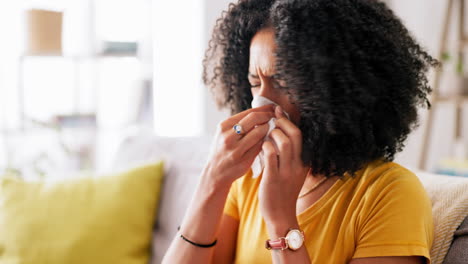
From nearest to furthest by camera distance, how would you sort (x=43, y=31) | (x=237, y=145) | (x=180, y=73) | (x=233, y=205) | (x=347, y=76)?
(x=347, y=76) < (x=237, y=145) < (x=233, y=205) < (x=43, y=31) < (x=180, y=73)

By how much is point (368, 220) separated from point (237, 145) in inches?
11.9

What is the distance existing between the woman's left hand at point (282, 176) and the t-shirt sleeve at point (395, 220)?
0.47 feet

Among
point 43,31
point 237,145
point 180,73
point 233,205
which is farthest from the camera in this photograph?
point 180,73

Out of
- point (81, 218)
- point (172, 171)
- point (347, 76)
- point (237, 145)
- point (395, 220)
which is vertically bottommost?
point (81, 218)

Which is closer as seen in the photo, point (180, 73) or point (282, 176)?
point (282, 176)

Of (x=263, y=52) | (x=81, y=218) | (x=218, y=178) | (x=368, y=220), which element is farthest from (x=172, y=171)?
(x=368, y=220)

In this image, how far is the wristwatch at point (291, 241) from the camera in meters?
0.99

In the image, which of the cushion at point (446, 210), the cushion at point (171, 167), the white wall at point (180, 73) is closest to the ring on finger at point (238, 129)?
the cushion at point (446, 210)

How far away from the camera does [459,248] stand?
1.03 metres

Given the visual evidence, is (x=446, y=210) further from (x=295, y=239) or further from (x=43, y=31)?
(x=43, y=31)

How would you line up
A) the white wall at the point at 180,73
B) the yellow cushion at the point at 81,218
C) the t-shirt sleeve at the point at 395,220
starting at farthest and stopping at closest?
the white wall at the point at 180,73 → the yellow cushion at the point at 81,218 → the t-shirt sleeve at the point at 395,220

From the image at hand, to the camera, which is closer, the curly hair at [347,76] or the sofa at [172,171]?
the curly hair at [347,76]

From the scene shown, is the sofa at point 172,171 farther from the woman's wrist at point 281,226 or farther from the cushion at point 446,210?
the woman's wrist at point 281,226

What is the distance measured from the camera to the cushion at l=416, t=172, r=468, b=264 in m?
Result: 1.05
